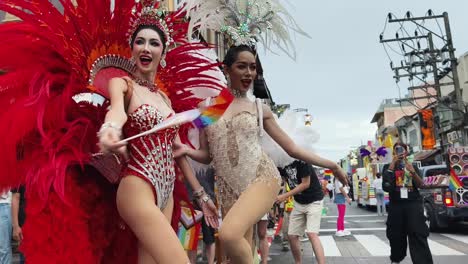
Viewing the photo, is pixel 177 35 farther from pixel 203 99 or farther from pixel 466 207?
pixel 466 207

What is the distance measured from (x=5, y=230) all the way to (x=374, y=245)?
723 cm

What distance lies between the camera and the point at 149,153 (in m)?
2.66

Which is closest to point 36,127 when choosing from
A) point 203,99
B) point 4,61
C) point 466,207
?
point 4,61

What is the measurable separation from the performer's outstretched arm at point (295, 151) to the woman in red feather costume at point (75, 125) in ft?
3.13

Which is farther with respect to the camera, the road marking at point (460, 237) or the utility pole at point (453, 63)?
the utility pole at point (453, 63)

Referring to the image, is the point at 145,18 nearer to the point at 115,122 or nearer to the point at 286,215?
the point at 115,122

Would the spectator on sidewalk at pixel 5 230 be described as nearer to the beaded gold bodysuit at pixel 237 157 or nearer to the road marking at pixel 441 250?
the beaded gold bodysuit at pixel 237 157

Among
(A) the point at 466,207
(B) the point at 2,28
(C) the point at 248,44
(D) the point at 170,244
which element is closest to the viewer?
(D) the point at 170,244

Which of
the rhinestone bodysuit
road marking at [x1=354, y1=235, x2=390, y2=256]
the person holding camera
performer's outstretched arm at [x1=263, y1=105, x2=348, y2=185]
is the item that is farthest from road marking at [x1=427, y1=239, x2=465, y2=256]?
the rhinestone bodysuit

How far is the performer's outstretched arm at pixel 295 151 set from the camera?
3492 mm

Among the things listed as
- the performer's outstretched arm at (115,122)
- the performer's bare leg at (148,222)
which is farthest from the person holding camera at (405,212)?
the performer's outstretched arm at (115,122)

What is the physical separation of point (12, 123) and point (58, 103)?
280mm

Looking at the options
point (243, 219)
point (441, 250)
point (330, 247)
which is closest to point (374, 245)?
point (330, 247)

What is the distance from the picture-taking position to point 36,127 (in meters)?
A: 2.70
